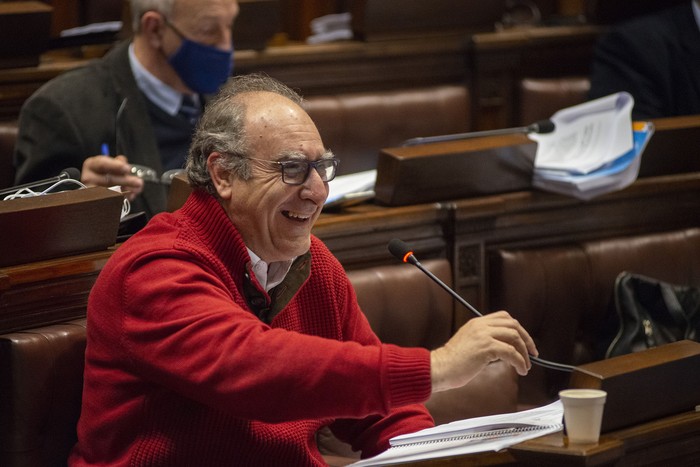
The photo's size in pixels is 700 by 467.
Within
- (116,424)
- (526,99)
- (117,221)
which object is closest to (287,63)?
(526,99)

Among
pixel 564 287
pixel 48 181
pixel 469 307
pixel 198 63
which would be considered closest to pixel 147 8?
pixel 198 63

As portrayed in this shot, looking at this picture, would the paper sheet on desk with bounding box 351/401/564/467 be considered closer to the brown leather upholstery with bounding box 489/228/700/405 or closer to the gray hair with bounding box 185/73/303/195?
the gray hair with bounding box 185/73/303/195

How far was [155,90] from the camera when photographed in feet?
10.0

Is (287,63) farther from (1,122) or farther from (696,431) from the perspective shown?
(696,431)

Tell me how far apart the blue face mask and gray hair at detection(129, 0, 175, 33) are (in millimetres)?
86

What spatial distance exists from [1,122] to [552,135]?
1.46m

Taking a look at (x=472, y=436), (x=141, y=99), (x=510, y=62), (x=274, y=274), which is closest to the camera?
(x=472, y=436)

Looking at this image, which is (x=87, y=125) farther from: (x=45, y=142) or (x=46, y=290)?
(x=46, y=290)

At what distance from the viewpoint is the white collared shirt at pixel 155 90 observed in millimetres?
3027

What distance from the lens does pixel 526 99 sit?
3.90 meters

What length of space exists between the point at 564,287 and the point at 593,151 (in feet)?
1.15

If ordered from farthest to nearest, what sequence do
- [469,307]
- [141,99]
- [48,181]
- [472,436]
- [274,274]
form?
[141,99] < [48,181] < [274,274] < [469,307] < [472,436]

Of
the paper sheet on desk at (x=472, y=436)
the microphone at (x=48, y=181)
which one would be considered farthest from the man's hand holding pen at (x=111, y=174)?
the paper sheet on desk at (x=472, y=436)

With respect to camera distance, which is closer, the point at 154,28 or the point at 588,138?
the point at 588,138
